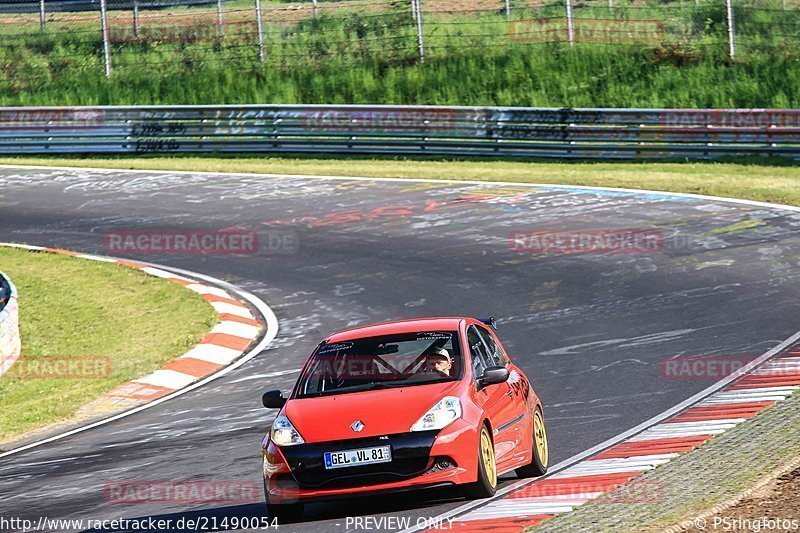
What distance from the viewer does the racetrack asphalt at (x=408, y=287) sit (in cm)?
1077

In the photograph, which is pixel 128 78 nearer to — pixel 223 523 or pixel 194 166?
pixel 194 166

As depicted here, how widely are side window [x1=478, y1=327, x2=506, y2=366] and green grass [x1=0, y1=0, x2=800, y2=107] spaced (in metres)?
21.7

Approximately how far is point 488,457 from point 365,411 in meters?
0.87

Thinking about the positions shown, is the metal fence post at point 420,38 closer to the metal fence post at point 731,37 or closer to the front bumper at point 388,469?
the metal fence post at point 731,37

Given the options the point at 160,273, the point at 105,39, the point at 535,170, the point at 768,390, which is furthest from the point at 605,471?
the point at 105,39

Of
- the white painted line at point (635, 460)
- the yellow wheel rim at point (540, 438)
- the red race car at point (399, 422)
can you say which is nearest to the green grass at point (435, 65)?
the yellow wheel rim at point (540, 438)

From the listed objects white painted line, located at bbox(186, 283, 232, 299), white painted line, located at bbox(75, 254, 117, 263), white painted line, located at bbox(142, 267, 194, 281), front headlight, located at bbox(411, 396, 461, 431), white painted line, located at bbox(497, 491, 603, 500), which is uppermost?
front headlight, located at bbox(411, 396, 461, 431)

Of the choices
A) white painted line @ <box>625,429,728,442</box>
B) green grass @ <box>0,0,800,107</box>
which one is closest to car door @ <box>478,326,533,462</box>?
white painted line @ <box>625,429,728,442</box>

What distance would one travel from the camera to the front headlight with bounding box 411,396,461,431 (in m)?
8.34

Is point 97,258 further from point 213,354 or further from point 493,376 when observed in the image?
point 493,376

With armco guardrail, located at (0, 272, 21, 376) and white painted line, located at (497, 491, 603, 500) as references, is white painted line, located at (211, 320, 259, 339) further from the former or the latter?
white painted line, located at (497, 491, 603, 500)

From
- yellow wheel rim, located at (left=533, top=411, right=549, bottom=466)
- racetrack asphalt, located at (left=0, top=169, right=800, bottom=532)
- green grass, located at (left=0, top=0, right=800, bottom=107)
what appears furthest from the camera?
green grass, located at (left=0, top=0, right=800, bottom=107)

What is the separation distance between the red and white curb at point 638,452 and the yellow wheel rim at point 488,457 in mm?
137

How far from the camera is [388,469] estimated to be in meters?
8.18
